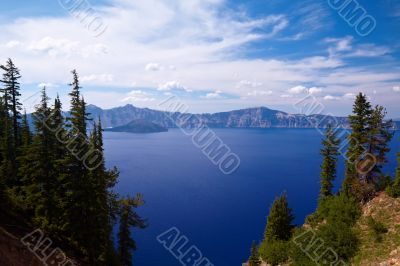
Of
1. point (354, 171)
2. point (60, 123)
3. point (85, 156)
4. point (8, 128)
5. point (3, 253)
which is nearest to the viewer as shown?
point (3, 253)

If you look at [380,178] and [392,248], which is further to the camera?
[380,178]

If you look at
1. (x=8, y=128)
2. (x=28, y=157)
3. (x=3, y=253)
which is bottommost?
(x=3, y=253)

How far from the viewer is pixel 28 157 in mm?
26641

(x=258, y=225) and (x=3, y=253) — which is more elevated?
(x=3, y=253)

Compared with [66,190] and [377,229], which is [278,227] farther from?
[66,190]

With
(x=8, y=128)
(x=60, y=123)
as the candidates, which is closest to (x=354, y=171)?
(x=60, y=123)

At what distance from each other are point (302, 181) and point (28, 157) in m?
109

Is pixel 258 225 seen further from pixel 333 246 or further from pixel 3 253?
pixel 3 253

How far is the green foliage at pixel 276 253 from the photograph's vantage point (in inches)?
1376

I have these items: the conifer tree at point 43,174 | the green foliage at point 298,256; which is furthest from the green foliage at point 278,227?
the conifer tree at point 43,174

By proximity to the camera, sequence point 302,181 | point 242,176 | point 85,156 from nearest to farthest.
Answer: point 85,156 < point 302,181 < point 242,176

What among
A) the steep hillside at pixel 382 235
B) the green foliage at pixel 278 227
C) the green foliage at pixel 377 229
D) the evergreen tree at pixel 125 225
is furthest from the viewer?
the green foliage at pixel 278 227

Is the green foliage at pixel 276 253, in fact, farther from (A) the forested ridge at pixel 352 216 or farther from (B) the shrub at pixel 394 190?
(B) the shrub at pixel 394 190

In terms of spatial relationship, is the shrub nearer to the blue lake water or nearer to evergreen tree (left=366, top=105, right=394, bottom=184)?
evergreen tree (left=366, top=105, right=394, bottom=184)
